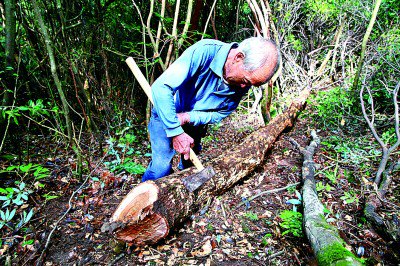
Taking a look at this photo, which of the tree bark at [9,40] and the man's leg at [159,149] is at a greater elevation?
the tree bark at [9,40]

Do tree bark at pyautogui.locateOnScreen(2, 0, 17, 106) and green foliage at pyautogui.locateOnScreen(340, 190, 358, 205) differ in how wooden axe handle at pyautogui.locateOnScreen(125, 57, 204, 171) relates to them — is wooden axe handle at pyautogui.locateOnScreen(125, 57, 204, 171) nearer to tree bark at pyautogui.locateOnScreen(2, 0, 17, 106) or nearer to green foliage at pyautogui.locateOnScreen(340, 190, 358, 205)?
tree bark at pyautogui.locateOnScreen(2, 0, 17, 106)

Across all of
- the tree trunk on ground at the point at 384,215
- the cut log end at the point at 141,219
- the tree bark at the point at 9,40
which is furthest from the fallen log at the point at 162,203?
the tree bark at the point at 9,40

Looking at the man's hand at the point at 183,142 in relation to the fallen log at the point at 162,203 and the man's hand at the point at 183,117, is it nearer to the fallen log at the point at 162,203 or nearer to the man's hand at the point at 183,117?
the man's hand at the point at 183,117

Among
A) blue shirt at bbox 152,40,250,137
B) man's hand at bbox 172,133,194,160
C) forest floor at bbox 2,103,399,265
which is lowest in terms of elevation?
forest floor at bbox 2,103,399,265

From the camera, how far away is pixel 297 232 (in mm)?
2268

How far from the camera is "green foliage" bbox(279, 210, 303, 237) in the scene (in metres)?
2.27

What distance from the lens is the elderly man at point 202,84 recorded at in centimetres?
185

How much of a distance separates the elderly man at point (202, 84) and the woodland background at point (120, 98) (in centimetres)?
115

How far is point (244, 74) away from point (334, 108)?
4.05 m

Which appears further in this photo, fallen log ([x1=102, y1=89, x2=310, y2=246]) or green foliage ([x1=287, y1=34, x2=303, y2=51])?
green foliage ([x1=287, y1=34, x2=303, y2=51])

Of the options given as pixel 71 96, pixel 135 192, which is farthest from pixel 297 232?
pixel 71 96

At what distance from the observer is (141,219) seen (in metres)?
1.86

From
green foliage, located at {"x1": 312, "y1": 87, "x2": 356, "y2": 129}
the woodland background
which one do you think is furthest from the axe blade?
green foliage, located at {"x1": 312, "y1": 87, "x2": 356, "y2": 129}

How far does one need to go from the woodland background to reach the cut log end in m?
0.78
